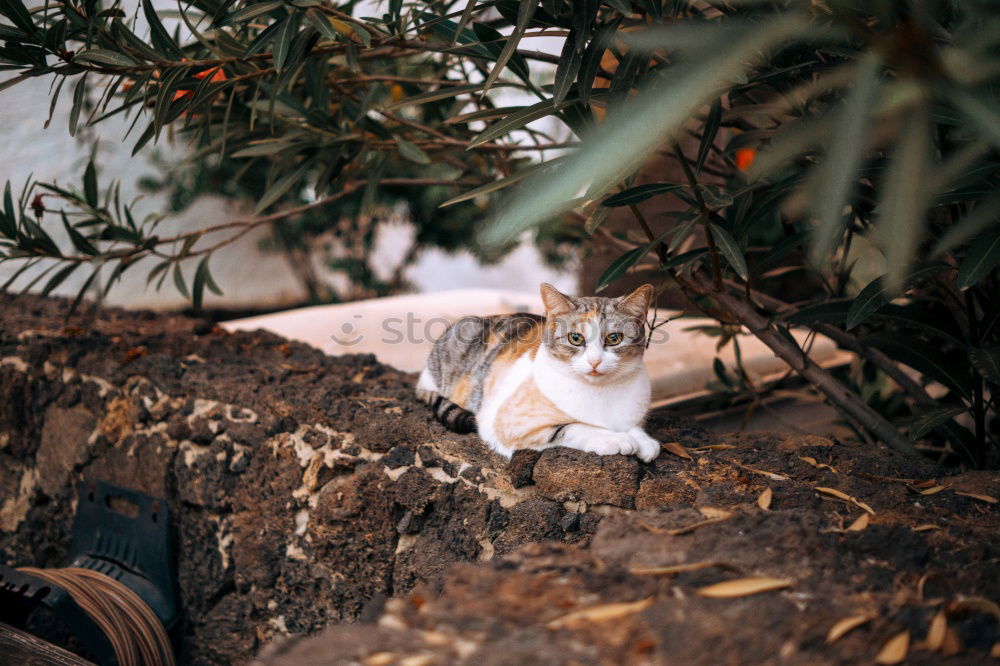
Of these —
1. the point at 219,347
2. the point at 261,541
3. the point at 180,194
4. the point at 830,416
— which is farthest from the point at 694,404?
the point at 180,194

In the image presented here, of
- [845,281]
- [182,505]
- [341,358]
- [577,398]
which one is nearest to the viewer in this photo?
[577,398]

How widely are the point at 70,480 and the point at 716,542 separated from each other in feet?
6.05

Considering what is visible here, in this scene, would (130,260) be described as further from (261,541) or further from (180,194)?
(180,194)

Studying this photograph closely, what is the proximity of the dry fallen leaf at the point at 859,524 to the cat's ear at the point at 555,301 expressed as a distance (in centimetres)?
55

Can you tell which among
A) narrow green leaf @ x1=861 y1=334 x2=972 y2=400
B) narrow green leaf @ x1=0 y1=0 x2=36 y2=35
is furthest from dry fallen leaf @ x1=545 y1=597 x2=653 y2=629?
narrow green leaf @ x1=0 y1=0 x2=36 y2=35

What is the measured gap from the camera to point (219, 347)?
208 cm

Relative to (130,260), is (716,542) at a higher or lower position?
lower

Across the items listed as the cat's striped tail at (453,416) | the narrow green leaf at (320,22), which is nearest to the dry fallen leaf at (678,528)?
the cat's striped tail at (453,416)

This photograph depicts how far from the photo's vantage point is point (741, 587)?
71 cm

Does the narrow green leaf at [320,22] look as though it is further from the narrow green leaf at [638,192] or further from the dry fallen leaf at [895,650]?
the dry fallen leaf at [895,650]

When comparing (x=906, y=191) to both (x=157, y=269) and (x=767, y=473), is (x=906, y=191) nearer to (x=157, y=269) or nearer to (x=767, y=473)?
(x=767, y=473)

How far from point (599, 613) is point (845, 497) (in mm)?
578

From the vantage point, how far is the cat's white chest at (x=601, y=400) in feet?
4.10

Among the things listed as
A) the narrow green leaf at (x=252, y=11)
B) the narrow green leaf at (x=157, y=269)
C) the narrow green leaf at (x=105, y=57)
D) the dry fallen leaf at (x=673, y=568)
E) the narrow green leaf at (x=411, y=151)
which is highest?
the narrow green leaf at (x=105, y=57)
